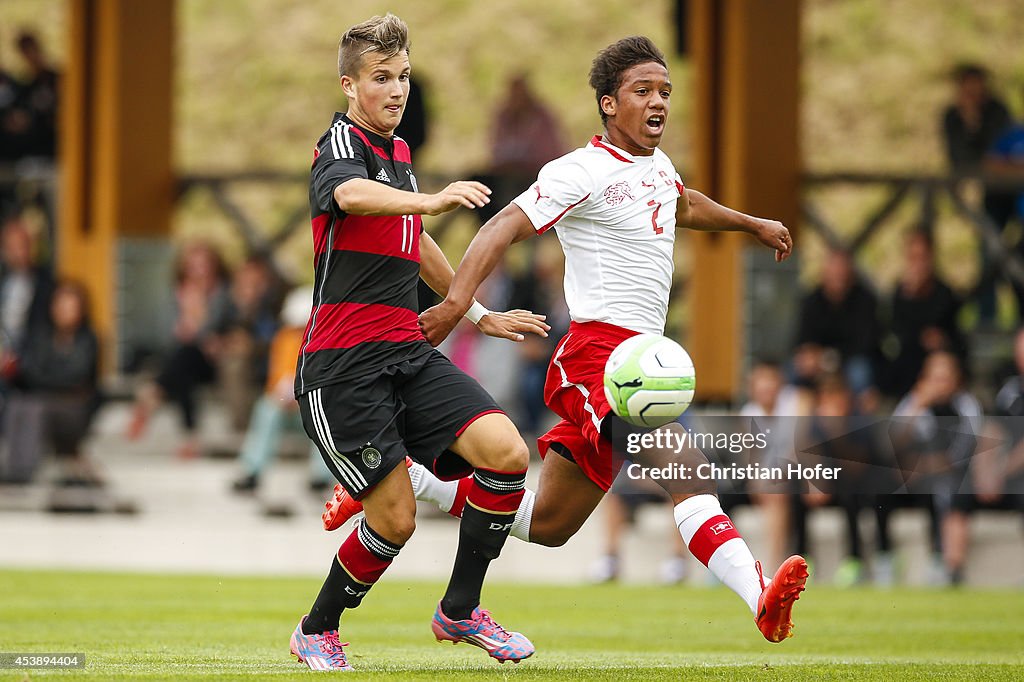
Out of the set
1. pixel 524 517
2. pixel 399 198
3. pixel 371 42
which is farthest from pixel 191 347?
pixel 399 198

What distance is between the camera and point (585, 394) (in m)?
6.75

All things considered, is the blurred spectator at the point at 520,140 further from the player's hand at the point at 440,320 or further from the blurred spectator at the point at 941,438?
the player's hand at the point at 440,320

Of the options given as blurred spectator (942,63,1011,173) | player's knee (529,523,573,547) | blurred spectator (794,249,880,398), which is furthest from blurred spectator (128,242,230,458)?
player's knee (529,523,573,547)

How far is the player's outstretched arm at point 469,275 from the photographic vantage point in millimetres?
6285

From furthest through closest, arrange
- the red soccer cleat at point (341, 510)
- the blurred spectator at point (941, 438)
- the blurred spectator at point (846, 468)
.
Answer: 1. the blurred spectator at point (941, 438)
2. the blurred spectator at point (846, 468)
3. the red soccer cleat at point (341, 510)

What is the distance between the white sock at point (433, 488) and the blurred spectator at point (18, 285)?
10331 mm

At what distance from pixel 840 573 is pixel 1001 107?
5.43 meters

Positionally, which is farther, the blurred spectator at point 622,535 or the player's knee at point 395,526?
the blurred spectator at point 622,535

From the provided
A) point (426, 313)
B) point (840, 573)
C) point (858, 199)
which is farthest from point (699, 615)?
point (858, 199)

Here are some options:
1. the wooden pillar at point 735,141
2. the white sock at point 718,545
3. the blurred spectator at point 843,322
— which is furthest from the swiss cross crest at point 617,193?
the wooden pillar at point 735,141

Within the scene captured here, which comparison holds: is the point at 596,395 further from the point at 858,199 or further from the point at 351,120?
the point at 858,199

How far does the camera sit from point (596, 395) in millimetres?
6664

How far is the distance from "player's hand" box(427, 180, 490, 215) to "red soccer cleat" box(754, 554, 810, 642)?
1.74 metres

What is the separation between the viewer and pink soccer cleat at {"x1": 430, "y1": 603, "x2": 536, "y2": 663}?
6578mm
